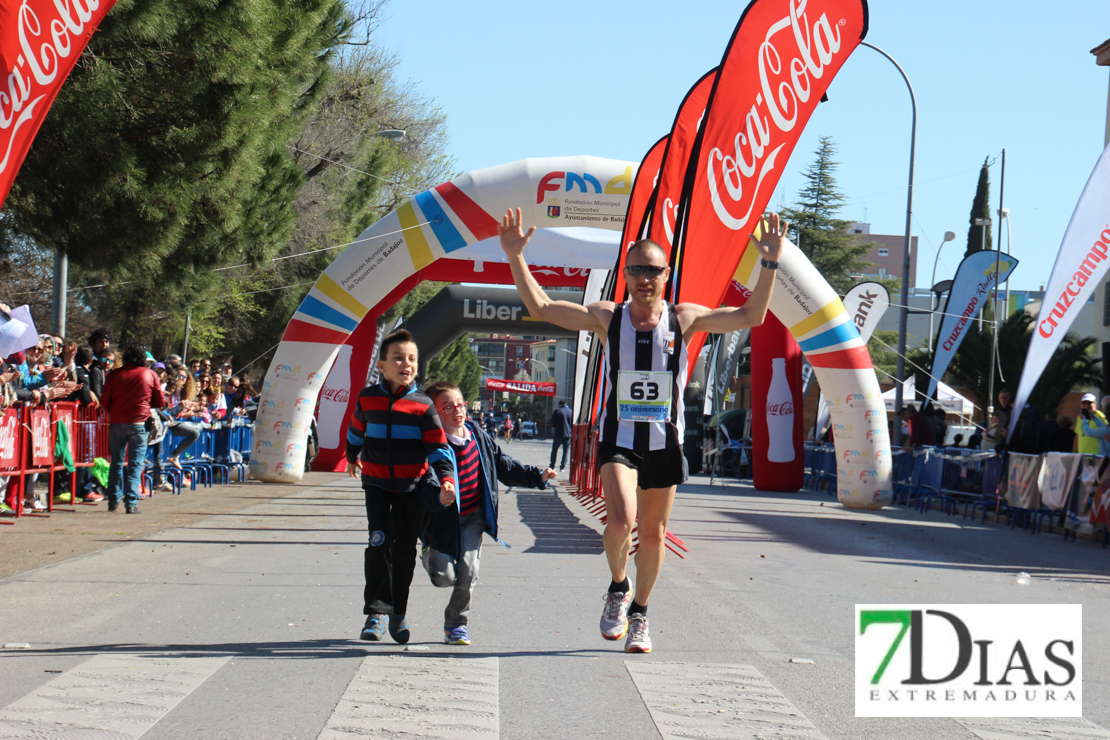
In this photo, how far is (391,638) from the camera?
5.89m

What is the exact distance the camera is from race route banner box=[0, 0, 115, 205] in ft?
23.8

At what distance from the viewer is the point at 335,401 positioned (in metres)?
22.3

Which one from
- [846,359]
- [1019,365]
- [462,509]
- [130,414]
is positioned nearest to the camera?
[462,509]

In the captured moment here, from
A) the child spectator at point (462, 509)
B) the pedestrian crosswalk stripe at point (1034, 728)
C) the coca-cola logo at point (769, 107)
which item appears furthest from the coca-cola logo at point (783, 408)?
the pedestrian crosswalk stripe at point (1034, 728)

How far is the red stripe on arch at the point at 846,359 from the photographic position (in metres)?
17.1

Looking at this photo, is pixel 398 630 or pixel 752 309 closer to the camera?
pixel 752 309

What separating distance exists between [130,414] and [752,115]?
7.13m

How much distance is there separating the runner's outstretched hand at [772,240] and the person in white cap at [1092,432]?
32.9 feet

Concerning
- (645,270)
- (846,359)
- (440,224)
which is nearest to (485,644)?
(645,270)

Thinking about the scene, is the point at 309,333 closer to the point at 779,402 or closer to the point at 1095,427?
the point at 779,402

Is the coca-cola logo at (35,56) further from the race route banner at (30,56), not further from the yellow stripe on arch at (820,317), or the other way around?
the yellow stripe on arch at (820,317)

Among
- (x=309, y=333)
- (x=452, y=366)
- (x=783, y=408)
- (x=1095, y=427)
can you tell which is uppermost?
(x=452, y=366)

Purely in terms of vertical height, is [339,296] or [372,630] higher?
[339,296]

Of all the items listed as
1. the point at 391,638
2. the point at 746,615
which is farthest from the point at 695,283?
the point at 391,638
